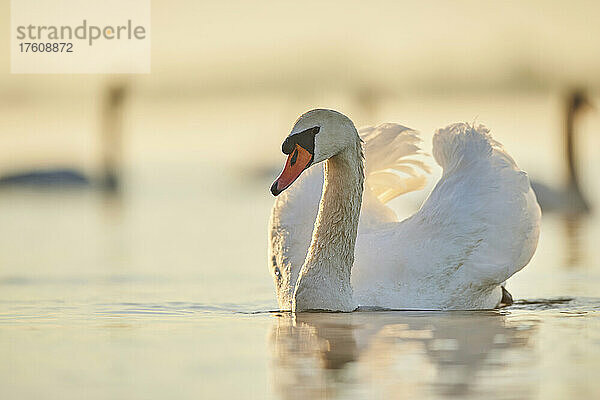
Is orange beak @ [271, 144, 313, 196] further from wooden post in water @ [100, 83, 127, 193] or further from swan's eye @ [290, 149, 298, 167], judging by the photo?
wooden post in water @ [100, 83, 127, 193]

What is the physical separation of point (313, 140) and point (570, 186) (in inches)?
782

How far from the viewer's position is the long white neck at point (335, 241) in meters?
8.80

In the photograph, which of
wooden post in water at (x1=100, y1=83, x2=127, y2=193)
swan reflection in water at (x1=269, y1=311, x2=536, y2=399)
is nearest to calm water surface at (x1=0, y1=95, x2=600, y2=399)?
swan reflection in water at (x1=269, y1=311, x2=536, y2=399)

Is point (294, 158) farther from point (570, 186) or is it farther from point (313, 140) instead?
point (570, 186)

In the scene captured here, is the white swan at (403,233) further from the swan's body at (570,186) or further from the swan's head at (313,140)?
the swan's body at (570,186)

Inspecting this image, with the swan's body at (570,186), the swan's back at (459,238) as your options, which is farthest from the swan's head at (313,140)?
the swan's body at (570,186)

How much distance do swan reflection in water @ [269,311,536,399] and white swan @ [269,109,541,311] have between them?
0.88 feet

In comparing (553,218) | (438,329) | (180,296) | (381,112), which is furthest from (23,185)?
(438,329)

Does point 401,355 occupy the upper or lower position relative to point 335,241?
lower

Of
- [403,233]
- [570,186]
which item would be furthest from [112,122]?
[403,233]

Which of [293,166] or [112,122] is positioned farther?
[112,122]

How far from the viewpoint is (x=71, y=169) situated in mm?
43875

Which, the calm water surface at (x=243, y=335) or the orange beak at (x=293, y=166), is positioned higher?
the orange beak at (x=293, y=166)

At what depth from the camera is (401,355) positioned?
22.7ft
